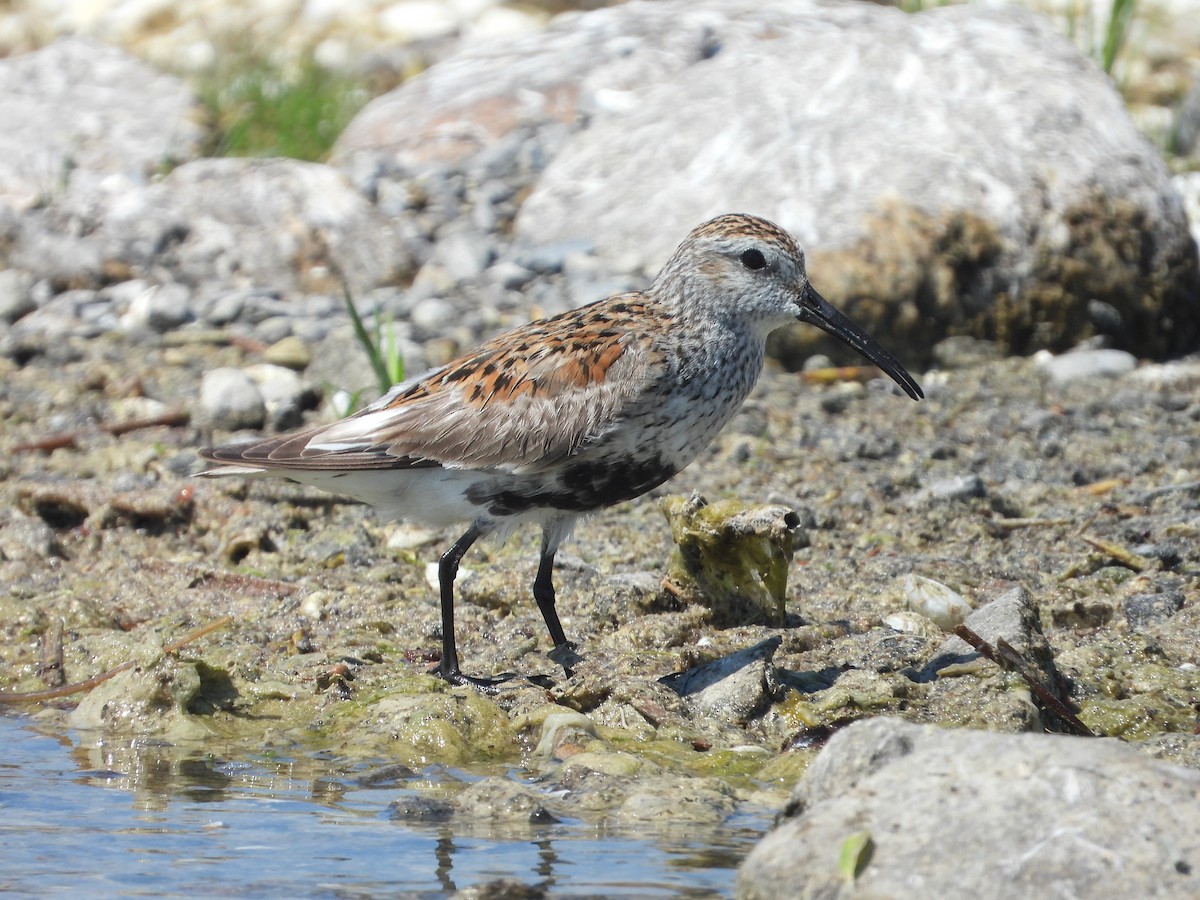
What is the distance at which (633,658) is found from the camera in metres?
6.16

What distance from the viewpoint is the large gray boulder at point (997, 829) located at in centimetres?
362

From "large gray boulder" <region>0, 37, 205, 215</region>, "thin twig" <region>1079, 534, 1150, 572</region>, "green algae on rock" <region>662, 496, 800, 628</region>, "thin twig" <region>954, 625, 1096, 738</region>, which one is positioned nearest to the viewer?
"thin twig" <region>954, 625, 1096, 738</region>

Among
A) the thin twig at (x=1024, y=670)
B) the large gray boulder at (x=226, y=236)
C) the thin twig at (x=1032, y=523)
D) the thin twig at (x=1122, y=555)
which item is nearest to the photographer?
the thin twig at (x=1024, y=670)

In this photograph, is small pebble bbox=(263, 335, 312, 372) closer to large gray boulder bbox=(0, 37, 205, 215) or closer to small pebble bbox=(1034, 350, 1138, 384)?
large gray boulder bbox=(0, 37, 205, 215)

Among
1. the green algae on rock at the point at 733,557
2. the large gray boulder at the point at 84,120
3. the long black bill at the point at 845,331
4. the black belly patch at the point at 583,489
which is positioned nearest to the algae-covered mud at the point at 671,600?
the green algae on rock at the point at 733,557

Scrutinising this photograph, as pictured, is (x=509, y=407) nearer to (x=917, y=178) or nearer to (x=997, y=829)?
(x=997, y=829)

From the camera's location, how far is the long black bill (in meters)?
6.70

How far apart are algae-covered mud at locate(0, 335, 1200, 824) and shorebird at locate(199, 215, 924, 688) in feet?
1.45

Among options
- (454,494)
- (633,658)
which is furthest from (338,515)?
(633,658)

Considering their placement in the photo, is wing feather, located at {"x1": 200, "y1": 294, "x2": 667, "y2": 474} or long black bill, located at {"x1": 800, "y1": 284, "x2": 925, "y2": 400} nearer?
wing feather, located at {"x1": 200, "y1": 294, "x2": 667, "y2": 474}

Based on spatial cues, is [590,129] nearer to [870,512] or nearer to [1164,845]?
[870,512]

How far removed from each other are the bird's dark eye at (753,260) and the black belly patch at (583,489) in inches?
37.3

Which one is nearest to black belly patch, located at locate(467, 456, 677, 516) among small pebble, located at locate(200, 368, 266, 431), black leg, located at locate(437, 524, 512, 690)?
black leg, located at locate(437, 524, 512, 690)

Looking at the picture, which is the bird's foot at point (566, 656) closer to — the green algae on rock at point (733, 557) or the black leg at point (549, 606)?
the black leg at point (549, 606)
